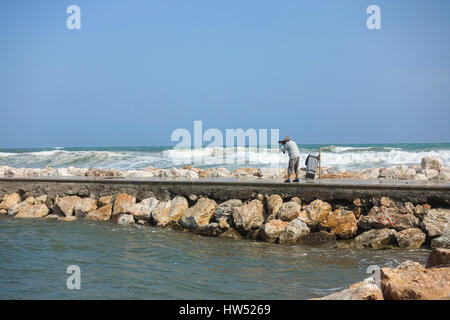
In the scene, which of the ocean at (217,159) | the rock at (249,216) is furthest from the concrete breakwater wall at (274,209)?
the ocean at (217,159)

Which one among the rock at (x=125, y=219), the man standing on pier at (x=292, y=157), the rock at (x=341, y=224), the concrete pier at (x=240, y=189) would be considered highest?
the man standing on pier at (x=292, y=157)

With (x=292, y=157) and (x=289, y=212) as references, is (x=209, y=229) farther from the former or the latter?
(x=292, y=157)

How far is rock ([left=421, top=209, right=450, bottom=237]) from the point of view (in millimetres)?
9469

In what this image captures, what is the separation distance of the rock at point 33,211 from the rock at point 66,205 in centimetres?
37

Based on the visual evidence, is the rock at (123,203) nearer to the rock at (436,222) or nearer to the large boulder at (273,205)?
the large boulder at (273,205)

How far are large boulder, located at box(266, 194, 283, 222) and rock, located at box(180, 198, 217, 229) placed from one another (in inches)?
59.1

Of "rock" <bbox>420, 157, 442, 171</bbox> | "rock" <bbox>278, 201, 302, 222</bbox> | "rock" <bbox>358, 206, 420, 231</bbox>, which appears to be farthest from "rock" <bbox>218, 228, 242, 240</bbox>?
"rock" <bbox>420, 157, 442, 171</bbox>

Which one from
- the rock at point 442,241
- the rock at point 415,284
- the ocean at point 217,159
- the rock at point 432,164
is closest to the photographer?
the rock at point 415,284

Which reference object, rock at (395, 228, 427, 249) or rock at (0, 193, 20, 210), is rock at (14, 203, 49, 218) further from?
rock at (395, 228, 427, 249)

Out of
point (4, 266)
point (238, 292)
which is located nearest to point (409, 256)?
point (238, 292)

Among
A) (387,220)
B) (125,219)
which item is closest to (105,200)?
(125,219)

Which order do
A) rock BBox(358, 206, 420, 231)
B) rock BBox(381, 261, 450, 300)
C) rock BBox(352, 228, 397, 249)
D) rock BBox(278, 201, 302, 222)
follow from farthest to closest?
rock BBox(278, 201, 302, 222), rock BBox(358, 206, 420, 231), rock BBox(352, 228, 397, 249), rock BBox(381, 261, 450, 300)

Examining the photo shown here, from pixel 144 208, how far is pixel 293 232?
4.83 meters

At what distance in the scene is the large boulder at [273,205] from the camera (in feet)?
36.9
